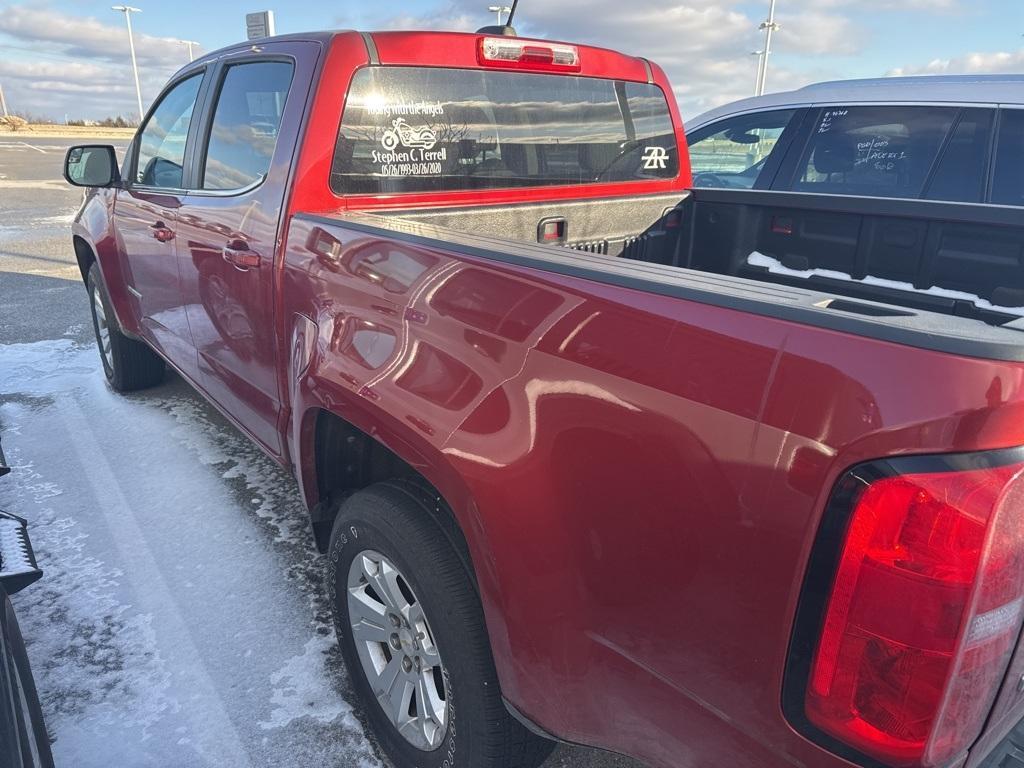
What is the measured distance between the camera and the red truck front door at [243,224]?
2.37m

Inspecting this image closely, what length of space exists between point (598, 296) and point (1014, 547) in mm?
710

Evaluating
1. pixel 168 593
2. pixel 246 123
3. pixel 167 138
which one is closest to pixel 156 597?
pixel 168 593

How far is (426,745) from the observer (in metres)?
1.88

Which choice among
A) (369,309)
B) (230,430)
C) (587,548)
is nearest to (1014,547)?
(587,548)

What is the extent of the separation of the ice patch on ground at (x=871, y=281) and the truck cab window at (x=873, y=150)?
1.78 m

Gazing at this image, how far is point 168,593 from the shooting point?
2.73 metres

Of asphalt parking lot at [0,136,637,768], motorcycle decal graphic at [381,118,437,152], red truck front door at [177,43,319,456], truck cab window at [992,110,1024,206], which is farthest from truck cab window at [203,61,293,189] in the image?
truck cab window at [992,110,1024,206]

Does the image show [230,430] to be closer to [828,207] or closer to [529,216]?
[529,216]

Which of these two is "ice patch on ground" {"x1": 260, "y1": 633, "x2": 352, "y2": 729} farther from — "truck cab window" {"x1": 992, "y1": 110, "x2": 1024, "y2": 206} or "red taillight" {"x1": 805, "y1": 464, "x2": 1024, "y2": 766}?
"truck cab window" {"x1": 992, "y1": 110, "x2": 1024, "y2": 206}

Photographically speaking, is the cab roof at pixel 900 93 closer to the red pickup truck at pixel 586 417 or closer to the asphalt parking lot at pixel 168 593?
the red pickup truck at pixel 586 417

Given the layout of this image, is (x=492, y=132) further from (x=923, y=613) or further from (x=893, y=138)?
(x=893, y=138)

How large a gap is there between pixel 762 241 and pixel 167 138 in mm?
2824

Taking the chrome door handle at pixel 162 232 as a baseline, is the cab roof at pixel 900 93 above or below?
above

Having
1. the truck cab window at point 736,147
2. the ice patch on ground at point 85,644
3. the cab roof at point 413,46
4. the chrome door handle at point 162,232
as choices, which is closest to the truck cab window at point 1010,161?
the truck cab window at point 736,147
